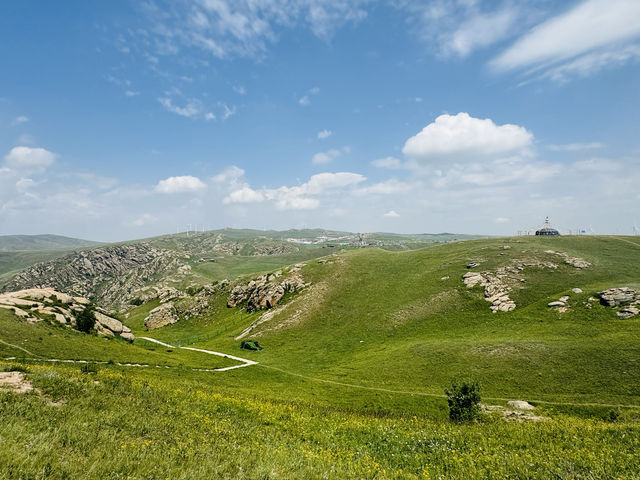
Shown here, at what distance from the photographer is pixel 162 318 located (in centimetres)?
15950

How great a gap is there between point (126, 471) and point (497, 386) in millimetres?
66186

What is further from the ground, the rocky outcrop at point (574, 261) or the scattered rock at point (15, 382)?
the scattered rock at point (15, 382)

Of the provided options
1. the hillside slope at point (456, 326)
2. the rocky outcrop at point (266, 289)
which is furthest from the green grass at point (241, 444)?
the rocky outcrop at point (266, 289)

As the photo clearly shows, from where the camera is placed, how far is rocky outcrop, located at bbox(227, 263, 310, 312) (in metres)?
136

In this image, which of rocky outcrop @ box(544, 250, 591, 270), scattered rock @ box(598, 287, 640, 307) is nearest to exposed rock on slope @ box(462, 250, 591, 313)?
rocky outcrop @ box(544, 250, 591, 270)

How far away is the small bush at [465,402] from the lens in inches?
1337

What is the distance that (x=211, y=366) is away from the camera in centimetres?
7100

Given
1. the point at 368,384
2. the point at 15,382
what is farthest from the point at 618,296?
the point at 15,382

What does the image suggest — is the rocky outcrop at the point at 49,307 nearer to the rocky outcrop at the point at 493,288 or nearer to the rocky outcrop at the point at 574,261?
the rocky outcrop at the point at 493,288

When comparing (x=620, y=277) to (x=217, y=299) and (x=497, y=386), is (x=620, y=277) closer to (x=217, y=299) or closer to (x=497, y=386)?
(x=497, y=386)

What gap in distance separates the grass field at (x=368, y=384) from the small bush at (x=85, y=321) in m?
8.19

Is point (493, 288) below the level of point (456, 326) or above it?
above

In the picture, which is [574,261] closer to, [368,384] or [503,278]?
[503,278]

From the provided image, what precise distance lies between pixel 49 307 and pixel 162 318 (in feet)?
319
